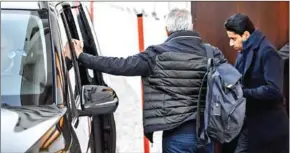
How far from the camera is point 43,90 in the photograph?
9.97 feet

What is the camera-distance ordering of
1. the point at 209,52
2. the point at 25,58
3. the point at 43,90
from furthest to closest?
the point at 209,52, the point at 25,58, the point at 43,90

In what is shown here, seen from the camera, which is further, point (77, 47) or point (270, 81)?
point (270, 81)

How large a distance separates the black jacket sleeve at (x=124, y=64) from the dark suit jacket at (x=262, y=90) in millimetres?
901

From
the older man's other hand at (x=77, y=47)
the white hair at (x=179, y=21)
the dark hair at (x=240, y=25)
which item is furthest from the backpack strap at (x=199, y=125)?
the older man's other hand at (x=77, y=47)

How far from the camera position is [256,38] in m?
4.31

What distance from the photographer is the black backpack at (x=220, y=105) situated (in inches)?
148

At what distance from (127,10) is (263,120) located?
9.72ft

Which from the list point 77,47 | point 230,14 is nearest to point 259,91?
point 77,47

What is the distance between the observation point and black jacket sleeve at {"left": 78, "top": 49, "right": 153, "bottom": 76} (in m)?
3.73

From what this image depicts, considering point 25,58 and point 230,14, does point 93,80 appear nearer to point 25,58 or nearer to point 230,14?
point 25,58

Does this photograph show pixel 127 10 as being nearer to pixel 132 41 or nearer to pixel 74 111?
pixel 132 41

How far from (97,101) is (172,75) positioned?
64 centimetres

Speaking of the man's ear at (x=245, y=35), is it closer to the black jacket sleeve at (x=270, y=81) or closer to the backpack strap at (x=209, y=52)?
the black jacket sleeve at (x=270, y=81)

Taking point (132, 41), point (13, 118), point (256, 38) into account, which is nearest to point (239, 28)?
point (256, 38)
